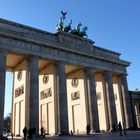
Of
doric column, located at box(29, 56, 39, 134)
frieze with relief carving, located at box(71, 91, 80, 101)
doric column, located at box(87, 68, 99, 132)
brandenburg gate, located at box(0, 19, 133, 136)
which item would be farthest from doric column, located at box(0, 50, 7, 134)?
frieze with relief carving, located at box(71, 91, 80, 101)

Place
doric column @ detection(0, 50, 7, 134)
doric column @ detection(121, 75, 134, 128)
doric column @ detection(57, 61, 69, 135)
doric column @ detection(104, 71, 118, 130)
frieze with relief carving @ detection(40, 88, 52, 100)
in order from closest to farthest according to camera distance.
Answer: doric column @ detection(0, 50, 7, 134)
doric column @ detection(57, 61, 69, 135)
frieze with relief carving @ detection(40, 88, 52, 100)
doric column @ detection(104, 71, 118, 130)
doric column @ detection(121, 75, 134, 128)

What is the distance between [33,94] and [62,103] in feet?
14.8

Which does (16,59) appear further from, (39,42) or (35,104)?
(35,104)

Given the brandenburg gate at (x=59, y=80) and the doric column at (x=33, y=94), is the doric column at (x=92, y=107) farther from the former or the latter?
the doric column at (x=33, y=94)

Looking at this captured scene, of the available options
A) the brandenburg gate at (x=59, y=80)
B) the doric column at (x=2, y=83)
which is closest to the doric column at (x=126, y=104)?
the brandenburg gate at (x=59, y=80)

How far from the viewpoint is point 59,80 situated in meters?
33.8

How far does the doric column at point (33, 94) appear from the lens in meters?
29.4

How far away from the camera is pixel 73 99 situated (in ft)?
138

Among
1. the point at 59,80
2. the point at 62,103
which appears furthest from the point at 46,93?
the point at 62,103

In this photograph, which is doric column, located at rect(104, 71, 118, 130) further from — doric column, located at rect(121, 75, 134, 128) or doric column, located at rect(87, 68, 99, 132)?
doric column, located at rect(121, 75, 134, 128)

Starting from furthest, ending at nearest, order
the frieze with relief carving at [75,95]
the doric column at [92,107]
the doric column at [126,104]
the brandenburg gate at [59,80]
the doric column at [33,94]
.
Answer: the doric column at [126,104]
the frieze with relief carving at [75,95]
the doric column at [92,107]
the brandenburg gate at [59,80]
the doric column at [33,94]

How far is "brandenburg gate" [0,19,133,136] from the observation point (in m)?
30.9

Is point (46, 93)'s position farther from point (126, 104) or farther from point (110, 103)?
point (126, 104)

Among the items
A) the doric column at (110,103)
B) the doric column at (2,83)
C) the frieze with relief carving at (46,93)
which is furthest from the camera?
the doric column at (110,103)
